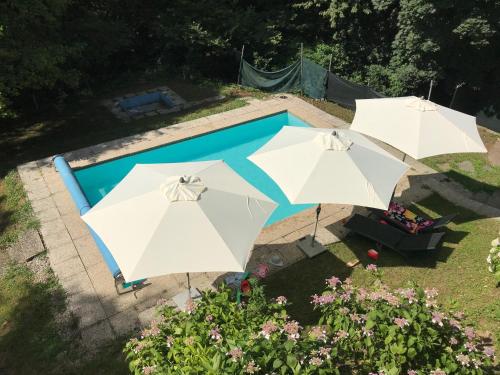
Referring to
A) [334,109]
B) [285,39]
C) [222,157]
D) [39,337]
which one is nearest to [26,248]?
[39,337]

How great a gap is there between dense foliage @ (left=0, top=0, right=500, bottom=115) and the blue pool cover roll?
4940 mm

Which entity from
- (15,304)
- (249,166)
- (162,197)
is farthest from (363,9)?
(15,304)

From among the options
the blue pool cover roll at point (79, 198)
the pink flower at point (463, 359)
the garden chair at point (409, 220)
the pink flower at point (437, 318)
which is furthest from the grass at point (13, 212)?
the pink flower at point (463, 359)

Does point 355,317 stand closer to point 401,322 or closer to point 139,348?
point 401,322

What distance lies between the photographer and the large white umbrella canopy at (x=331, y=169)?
24.5 ft

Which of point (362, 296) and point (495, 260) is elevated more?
point (362, 296)

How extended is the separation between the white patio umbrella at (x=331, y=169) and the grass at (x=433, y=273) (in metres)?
2.06

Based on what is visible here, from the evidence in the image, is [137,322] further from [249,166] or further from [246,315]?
[249,166]

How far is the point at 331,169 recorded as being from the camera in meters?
7.77

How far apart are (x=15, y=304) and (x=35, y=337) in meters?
1.13

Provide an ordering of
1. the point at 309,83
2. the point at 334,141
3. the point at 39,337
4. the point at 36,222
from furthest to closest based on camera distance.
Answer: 1. the point at 309,83
2. the point at 36,222
3. the point at 334,141
4. the point at 39,337

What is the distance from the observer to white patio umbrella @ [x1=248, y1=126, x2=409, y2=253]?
24.5 feet

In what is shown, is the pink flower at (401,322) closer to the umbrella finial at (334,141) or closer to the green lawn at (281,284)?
the green lawn at (281,284)

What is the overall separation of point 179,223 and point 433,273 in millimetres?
6101
